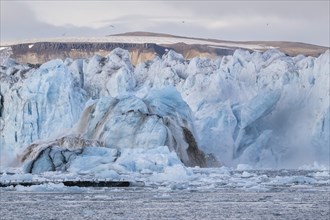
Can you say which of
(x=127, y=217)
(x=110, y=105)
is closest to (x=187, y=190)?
(x=127, y=217)

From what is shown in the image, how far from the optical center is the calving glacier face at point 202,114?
40.9m

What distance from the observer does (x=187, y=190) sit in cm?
2927

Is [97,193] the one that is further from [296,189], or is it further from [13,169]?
[13,169]

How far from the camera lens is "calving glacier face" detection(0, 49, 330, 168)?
134ft

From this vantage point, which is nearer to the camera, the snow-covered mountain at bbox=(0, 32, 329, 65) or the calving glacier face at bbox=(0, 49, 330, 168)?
the calving glacier face at bbox=(0, 49, 330, 168)

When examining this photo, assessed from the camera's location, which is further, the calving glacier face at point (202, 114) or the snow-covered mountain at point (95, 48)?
the snow-covered mountain at point (95, 48)

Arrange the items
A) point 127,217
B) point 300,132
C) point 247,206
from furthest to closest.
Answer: point 300,132, point 247,206, point 127,217

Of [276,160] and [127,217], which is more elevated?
[127,217]

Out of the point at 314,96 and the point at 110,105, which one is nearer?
the point at 110,105

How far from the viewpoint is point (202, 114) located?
46906 millimetres

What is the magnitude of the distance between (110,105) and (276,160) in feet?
31.6

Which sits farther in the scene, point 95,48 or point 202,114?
point 95,48

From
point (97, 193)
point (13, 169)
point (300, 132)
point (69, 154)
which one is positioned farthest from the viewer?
point (300, 132)

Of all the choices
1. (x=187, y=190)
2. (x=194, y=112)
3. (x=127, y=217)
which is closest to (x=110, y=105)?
(x=194, y=112)
